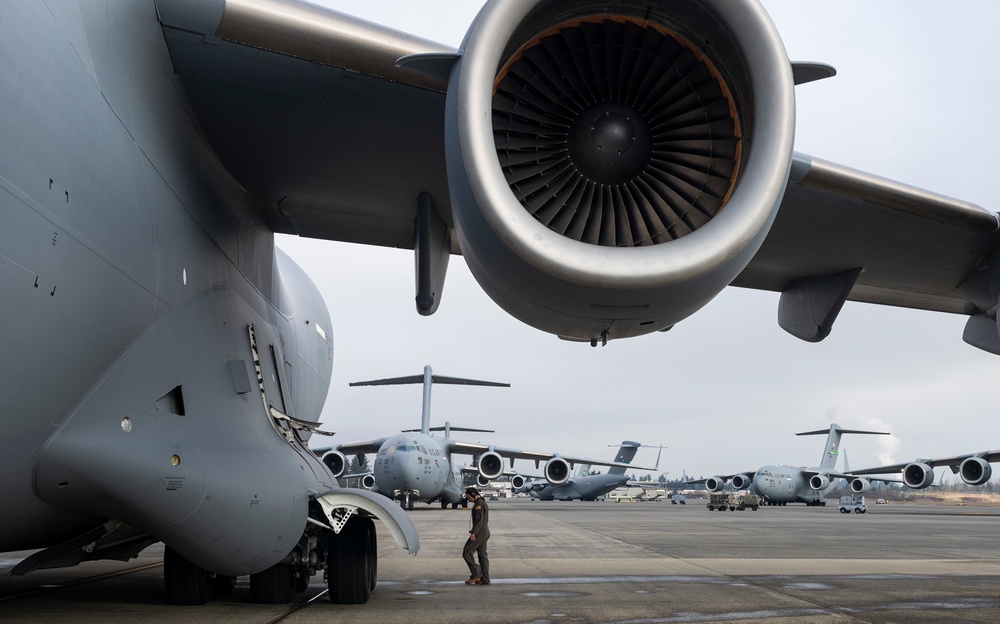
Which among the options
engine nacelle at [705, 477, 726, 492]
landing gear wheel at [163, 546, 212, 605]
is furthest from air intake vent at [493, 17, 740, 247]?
engine nacelle at [705, 477, 726, 492]

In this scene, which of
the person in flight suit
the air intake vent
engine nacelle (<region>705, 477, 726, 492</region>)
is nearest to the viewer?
the air intake vent

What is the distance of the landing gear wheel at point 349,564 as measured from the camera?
6.57 metres

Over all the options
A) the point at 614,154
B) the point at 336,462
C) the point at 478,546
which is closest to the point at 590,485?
the point at 336,462

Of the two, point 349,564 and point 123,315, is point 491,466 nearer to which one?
point 349,564

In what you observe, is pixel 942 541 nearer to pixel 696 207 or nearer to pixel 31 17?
pixel 696 207

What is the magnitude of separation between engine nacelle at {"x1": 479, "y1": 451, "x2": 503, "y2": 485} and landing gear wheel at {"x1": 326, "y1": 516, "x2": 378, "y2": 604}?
2388 centimetres

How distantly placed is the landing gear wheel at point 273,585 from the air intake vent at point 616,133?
3.85m

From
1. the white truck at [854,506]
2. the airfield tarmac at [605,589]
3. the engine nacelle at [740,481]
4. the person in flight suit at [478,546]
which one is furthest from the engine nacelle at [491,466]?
the engine nacelle at [740,481]

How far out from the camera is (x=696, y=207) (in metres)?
4.36

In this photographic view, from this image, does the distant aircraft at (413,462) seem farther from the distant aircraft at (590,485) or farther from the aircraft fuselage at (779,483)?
the distant aircraft at (590,485)

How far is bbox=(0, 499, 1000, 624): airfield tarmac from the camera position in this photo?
600 centimetres

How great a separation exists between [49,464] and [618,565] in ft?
25.1

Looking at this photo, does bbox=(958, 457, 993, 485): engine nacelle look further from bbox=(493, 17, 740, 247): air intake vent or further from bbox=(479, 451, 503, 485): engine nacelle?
bbox=(493, 17, 740, 247): air intake vent

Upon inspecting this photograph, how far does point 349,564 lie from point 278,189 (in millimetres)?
2864
